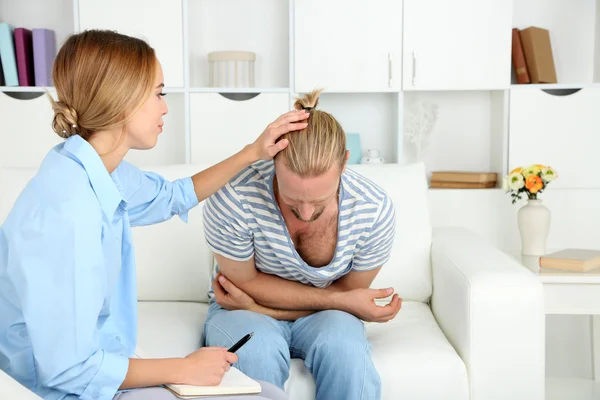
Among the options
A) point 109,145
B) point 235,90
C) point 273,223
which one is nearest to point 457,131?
point 235,90

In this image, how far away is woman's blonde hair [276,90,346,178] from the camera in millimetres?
1686

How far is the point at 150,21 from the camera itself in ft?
10.6

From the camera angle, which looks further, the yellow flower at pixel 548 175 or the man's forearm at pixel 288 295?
the yellow flower at pixel 548 175

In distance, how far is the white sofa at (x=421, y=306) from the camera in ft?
6.27

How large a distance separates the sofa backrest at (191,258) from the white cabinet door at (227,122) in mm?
887

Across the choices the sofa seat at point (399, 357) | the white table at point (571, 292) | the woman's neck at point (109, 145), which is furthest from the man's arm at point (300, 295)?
the white table at point (571, 292)

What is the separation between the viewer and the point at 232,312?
1.96 m

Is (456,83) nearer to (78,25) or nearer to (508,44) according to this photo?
(508,44)

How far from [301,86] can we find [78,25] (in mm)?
965

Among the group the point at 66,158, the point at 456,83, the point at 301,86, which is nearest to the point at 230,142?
the point at 301,86

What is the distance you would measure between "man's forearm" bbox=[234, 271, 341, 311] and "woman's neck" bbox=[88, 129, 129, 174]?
27.1 inches

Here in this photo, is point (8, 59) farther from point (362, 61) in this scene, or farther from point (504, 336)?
point (504, 336)

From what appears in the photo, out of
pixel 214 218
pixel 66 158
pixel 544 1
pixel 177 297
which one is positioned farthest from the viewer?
pixel 544 1

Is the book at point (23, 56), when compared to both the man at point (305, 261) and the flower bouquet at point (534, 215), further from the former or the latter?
the flower bouquet at point (534, 215)
